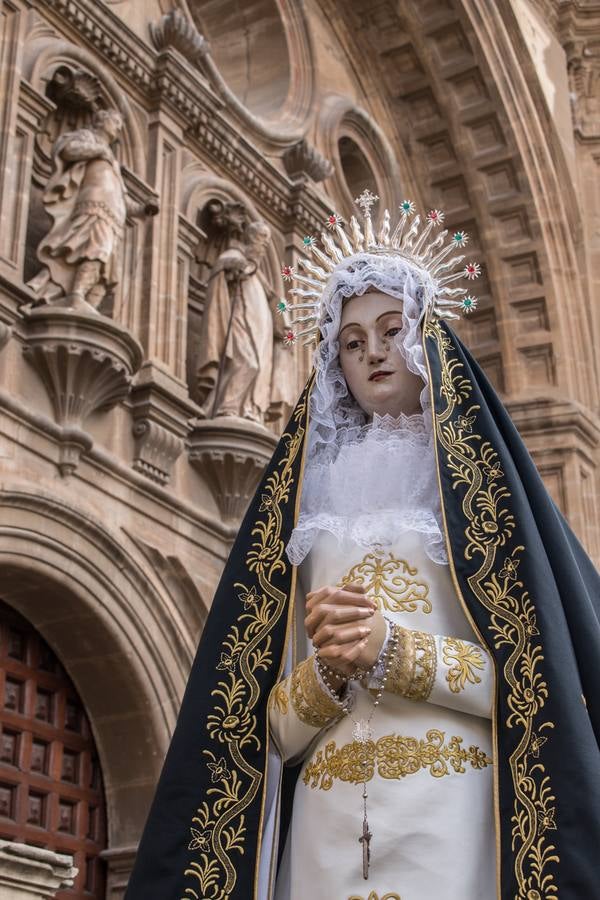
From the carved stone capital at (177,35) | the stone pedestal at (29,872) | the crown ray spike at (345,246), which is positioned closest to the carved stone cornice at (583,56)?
the carved stone capital at (177,35)

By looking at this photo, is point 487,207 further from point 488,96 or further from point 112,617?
point 112,617

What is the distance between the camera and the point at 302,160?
10.7m

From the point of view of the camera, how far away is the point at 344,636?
8.04 feet

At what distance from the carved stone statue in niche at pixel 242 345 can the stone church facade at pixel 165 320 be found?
0.19ft

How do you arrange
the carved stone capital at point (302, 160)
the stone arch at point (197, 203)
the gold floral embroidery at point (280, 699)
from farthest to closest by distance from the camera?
1. the carved stone capital at point (302, 160)
2. the stone arch at point (197, 203)
3. the gold floral embroidery at point (280, 699)

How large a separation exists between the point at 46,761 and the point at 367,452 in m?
5.14

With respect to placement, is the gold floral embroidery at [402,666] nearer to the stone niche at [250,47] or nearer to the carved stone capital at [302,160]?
the carved stone capital at [302,160]

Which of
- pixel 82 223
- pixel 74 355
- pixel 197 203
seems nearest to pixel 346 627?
pixel 74 355

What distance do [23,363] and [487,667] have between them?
517cm

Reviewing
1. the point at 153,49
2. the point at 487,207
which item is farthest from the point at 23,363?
the point at 487,207

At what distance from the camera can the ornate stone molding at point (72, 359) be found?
724 centimetres

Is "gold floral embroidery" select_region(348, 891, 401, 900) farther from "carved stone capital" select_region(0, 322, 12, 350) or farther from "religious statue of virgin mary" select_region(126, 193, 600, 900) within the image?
"carved stone capital" select_region(0, 322, 12, 350)

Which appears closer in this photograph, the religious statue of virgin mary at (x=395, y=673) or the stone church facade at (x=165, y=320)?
the religious statue of virgin mary at (x=395, y=673)

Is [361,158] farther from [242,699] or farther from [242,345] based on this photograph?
[242,699]
